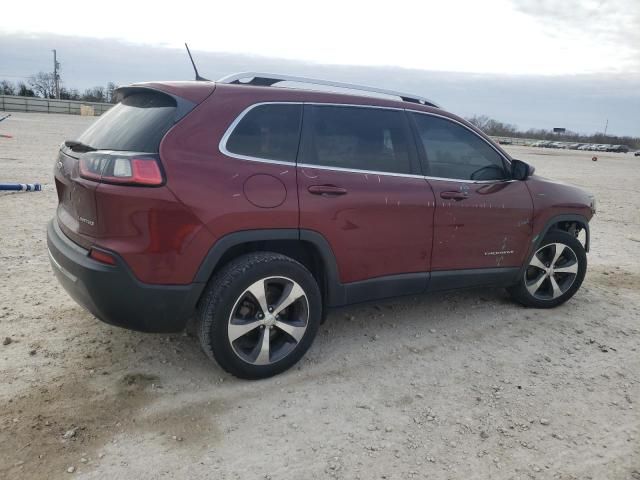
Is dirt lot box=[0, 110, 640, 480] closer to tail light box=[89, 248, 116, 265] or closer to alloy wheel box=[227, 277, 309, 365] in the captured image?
alloy wheel box=[227, 277, 309, 365]

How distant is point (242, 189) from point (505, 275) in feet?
8.65

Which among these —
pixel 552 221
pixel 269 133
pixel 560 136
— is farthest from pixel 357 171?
pixel 560 136

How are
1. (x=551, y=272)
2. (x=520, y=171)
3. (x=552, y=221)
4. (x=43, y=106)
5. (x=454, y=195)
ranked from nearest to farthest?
(x=454, y=195) → (x=520, y=171) → (x=552, y=221) → (x=551, y=272) → (x=43, y=106)

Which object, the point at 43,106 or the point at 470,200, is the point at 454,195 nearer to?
the point at 470,200

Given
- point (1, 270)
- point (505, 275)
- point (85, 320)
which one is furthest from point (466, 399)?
point (1, 270)

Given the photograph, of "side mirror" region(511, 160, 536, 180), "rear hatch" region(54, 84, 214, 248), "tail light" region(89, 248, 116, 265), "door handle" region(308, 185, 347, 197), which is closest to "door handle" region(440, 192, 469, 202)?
"side mirror" region(511, 160, 536, 180)

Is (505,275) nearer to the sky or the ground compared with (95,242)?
nearer to the ground

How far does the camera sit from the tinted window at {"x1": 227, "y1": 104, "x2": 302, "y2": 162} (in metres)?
3.24

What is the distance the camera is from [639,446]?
2.96 metres

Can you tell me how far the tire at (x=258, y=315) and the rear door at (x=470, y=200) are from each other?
122 centimetres

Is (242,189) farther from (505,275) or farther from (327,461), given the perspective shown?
(505,275)

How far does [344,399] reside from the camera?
3.28 m

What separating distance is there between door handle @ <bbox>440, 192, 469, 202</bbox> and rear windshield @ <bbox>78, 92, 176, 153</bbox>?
2.06m

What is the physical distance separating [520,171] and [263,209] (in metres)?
2.45
